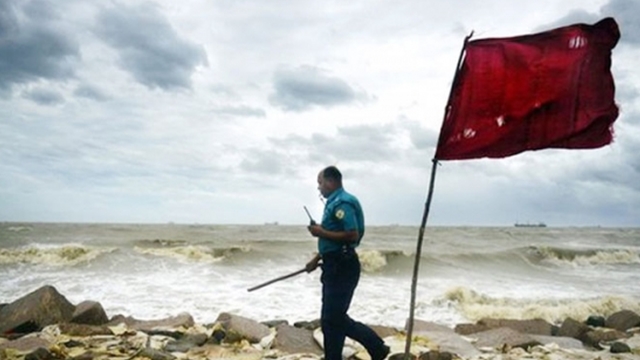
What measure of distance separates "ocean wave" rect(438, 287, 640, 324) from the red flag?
28.9 ft

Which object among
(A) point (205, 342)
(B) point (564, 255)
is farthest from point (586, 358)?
(B) point (564, 255)

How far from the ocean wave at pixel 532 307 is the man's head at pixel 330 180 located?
8.03 meters

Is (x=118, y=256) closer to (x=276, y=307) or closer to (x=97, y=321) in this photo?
(x=276, y=307)

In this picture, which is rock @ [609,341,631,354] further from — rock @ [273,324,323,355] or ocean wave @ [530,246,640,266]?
ocean wave @ [530,246,640,266]

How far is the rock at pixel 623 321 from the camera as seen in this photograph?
9711mm

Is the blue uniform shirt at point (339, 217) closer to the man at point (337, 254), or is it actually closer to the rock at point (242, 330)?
the man at point (337, 254)

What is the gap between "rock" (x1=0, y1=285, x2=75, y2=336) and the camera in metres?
7.81

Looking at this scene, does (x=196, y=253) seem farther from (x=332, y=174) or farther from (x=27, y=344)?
(x=332, y=174)

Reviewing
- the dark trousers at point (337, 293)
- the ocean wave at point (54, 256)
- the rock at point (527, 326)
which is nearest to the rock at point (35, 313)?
the dark trousers at point (337, 293)

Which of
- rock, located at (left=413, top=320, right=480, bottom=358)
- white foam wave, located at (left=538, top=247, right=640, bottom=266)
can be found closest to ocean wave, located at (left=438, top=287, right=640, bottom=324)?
rock, located at (left=413, top=320, right=480, bottom=358)

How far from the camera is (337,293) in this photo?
191 inches

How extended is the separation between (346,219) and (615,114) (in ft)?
7.96

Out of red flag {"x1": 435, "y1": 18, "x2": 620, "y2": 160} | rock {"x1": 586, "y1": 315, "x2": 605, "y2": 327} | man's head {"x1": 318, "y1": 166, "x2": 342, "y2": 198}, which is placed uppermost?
red flag {"x1": 435, "y1": 18, "x2": 620, "y2": 160}

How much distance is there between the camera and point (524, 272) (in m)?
23.4
